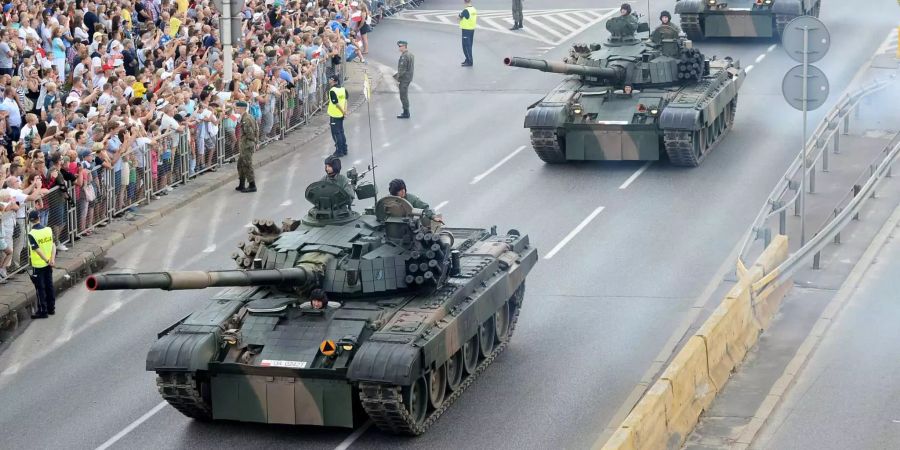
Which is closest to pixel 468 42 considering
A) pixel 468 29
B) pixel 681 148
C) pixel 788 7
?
pixel 468 29

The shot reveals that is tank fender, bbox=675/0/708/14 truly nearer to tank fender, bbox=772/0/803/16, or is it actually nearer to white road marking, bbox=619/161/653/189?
tank fender, bbox=772/0/803/16

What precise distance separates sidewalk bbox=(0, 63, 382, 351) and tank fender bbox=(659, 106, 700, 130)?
29.0ft

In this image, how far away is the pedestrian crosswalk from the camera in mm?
49531

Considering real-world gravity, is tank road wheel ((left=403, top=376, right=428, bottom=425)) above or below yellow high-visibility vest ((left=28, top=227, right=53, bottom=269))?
below

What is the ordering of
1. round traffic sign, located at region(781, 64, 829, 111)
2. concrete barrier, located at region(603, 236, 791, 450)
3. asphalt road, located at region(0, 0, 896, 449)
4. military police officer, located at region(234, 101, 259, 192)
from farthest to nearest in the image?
military police officer, located at region(234, 101, 259, 192), round traffic sign, located at region(781, 64, 829, 111), asphalt road, located at region(0, 0, 896, 449), concrete barrier, located at region(603, 236, 791, 450)

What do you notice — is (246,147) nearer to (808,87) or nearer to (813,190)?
(813,190)

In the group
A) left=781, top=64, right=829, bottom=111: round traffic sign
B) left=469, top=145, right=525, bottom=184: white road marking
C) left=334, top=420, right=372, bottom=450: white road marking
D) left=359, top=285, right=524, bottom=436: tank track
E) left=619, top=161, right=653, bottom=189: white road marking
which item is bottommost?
left=334, top=420, right=372, bottom=450: white road marking

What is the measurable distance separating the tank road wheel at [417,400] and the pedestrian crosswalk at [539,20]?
28.2m

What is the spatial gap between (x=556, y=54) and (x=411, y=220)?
24.9 m

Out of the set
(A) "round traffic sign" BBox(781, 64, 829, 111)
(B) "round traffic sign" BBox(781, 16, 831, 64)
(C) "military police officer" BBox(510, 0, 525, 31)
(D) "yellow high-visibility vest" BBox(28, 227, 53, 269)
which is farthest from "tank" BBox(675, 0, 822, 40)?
(D) "yellow high-visibility vest" BBox(28, 227, 53, 269)

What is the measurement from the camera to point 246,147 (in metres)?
33.2

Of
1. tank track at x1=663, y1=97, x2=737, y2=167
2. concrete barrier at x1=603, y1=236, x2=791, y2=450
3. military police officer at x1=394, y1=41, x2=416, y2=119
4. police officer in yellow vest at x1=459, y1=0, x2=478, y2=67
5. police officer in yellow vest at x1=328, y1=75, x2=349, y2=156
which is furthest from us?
police officer in yellow vest at x1=459, y1=0, x2=478, y2=67

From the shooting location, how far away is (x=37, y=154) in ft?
91.3

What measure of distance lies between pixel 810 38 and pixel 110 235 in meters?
13.0
